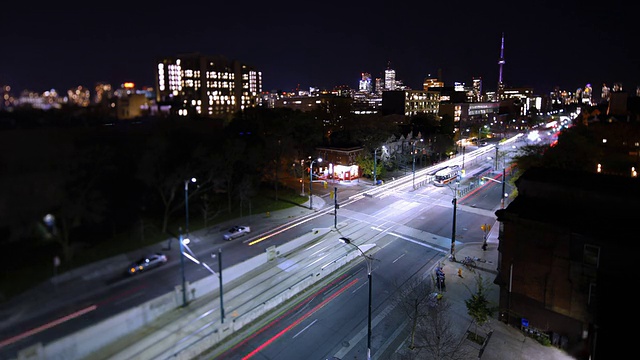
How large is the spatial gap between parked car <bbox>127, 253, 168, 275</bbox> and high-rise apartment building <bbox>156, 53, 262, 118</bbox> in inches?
3912

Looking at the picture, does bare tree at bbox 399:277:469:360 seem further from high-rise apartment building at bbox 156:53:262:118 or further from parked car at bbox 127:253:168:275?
high-rise apartment building at bbox 156:53:262:118

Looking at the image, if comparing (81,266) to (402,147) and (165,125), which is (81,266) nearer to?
(165,125)

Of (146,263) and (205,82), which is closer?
(146,263)

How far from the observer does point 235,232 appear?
32.1m

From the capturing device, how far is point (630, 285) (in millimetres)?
16109

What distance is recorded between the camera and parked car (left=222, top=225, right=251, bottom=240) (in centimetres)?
3167

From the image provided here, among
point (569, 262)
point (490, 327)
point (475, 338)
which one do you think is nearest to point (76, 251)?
point (475, 338)

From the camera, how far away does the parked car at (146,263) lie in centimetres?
2577

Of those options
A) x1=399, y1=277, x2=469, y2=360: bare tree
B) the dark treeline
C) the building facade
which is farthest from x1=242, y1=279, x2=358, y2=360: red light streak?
the dark treeline

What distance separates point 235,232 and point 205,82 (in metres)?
115

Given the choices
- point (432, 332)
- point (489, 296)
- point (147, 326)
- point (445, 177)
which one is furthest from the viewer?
point (445, 177)

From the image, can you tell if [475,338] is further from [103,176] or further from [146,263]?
[103,176]

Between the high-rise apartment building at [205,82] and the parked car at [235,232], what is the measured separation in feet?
310

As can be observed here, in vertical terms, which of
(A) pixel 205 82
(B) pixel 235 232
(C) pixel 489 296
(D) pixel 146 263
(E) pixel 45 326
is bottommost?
(E) pixel 45 326
